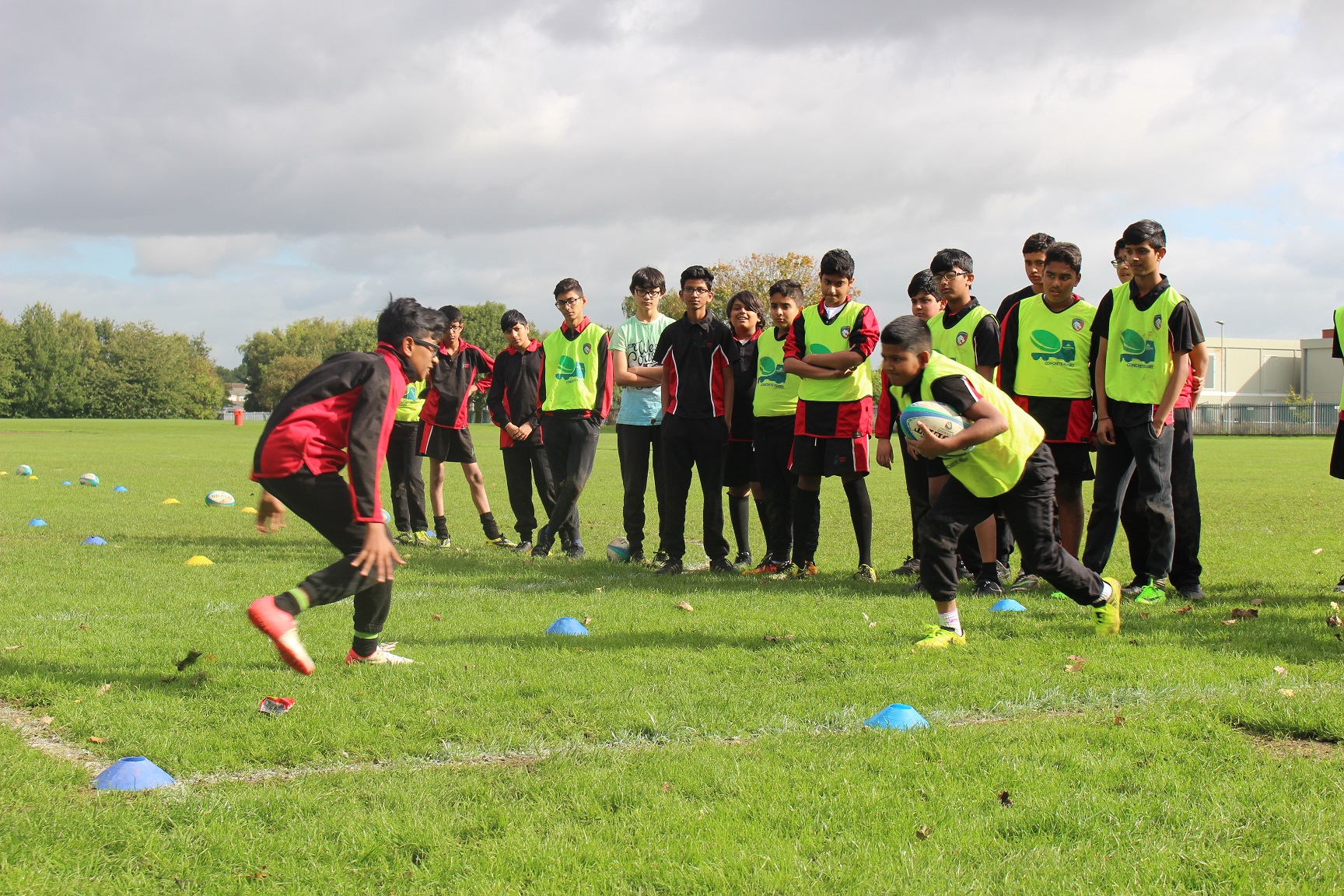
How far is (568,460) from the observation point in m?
8.98

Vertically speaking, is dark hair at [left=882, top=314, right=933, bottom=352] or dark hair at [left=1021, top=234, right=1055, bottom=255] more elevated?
dark hair at [left=1021, top=234, right=1055, bottom=255]

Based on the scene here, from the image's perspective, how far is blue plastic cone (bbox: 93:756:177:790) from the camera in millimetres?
3273

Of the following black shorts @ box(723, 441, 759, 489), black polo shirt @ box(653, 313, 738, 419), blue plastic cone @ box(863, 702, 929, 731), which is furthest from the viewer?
black shorts @ box(723, 441, 759, 489)

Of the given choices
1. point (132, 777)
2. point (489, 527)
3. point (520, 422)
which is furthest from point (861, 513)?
point (132, 777)

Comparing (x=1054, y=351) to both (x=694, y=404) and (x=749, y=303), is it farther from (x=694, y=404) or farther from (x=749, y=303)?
(x=694, y=404)

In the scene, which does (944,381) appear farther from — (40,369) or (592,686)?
(40,369)

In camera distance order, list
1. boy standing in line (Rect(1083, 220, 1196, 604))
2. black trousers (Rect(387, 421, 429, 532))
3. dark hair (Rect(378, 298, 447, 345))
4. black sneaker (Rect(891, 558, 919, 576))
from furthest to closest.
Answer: black trousers (Rect(387, 421, 429, 532)), black sneaker (Rect(891, 558, 919, 576)), boy standing in line (Rect(1083, 220, 1196, 604)), dark hair (Rect(378, 298, 447, 345))

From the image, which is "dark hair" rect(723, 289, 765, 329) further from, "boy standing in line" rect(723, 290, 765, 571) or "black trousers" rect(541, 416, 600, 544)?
"black trousers" rect(541, 416, 600, 544)

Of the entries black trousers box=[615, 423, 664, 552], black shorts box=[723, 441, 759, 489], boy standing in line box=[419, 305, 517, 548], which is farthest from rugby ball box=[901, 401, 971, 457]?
boy standing in line box=[419, 305, 517, 548]

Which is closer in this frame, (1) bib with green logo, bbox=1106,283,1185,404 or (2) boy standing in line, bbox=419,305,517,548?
(1) bib with green logo, bbox=1106,283,1185,404

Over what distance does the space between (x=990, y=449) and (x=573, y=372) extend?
4616mm

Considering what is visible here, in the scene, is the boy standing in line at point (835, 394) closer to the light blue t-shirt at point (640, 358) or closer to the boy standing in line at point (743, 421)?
the boy standing in line at point (743, 421)

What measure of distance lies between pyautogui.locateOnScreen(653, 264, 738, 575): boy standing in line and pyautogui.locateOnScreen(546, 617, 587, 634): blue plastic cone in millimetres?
2116

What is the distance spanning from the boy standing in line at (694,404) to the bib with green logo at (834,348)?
2.23 feet
